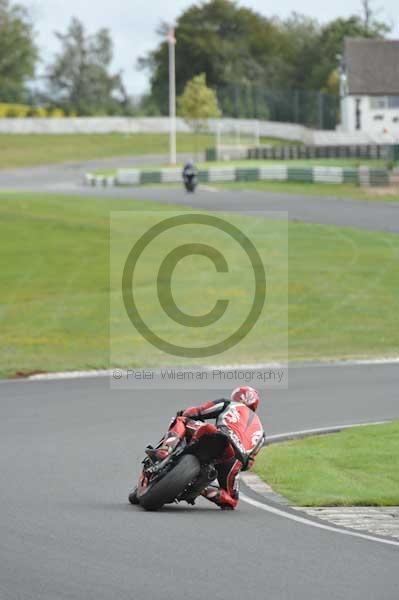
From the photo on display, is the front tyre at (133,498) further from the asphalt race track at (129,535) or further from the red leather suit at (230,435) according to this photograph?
the red leather suit at (230,435)

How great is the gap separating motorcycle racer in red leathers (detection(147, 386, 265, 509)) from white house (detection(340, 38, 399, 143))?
77168 millimetres

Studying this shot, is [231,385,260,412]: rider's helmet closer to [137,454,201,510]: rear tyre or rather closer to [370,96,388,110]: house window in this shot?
[137,454,201,510]: rear tyre

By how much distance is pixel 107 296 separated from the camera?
29.7 metres

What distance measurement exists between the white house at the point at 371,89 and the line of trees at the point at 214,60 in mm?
13443

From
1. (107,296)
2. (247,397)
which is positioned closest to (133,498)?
(247,397)

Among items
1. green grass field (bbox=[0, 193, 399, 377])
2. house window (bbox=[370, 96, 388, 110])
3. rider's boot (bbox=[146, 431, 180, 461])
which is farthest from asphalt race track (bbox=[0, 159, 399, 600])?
house window (bbox=[370, 96, 388, 110])

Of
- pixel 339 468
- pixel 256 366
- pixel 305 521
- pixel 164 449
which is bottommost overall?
pixel 256 366

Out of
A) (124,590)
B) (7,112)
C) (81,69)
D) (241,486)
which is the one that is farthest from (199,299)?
(81,69)

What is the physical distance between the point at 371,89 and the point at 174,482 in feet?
271

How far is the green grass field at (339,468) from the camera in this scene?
Result: 11.1m

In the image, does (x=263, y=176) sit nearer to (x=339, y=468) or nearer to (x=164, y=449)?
(x=339, y=468)

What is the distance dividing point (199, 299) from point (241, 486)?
16698 mm

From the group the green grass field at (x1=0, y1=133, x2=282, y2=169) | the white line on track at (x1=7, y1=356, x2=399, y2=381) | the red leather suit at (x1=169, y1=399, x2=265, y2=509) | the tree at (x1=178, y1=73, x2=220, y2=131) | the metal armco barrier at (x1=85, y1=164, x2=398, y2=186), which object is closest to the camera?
the red leather suit at (x1=169, y1=399, x2=265, y2=509)

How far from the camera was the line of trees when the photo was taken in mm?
116062
